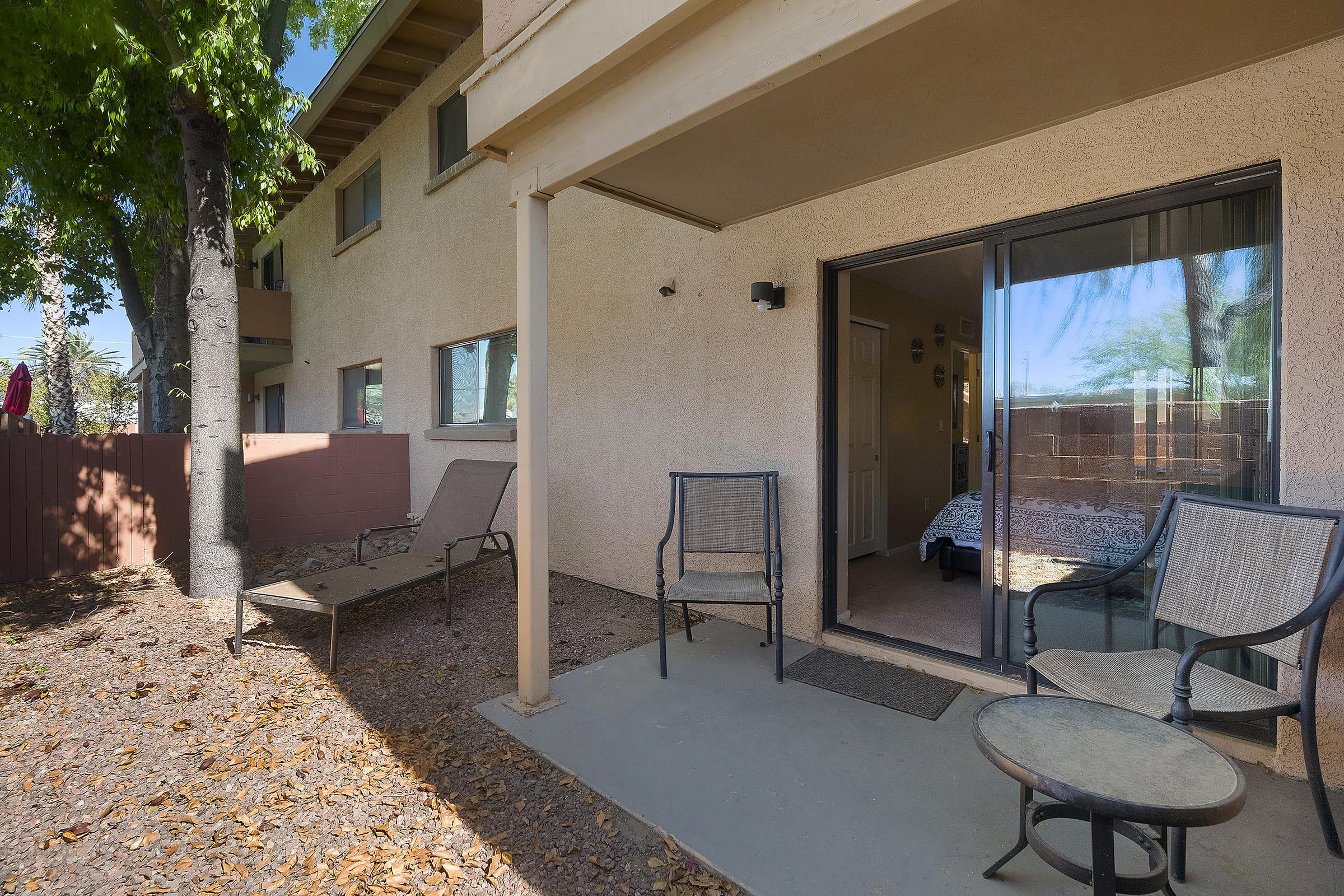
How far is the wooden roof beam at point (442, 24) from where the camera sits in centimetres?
645

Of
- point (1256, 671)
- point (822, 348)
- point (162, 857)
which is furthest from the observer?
point (822, 348)

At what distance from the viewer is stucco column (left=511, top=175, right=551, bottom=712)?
2.81m

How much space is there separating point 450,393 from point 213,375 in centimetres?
248

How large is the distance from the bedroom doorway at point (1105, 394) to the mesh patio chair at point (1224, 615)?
0.27 meters

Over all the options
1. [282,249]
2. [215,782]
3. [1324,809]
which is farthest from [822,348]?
[282,249]

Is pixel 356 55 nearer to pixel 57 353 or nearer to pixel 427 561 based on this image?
pixel 427 561

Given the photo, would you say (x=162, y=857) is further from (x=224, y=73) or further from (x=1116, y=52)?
(x=224, y=73)

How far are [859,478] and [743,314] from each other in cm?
246

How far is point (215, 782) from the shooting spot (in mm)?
2309

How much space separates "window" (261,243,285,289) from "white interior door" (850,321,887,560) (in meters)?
10.4

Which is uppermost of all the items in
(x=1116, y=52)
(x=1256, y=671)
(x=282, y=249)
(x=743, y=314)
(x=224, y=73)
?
(x=282, y=249)

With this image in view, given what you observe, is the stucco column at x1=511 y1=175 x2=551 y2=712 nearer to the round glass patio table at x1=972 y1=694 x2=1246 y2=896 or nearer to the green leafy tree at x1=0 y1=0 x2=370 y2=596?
the round glass patio table at x1=972 y1=694 x2=1246 y2=896

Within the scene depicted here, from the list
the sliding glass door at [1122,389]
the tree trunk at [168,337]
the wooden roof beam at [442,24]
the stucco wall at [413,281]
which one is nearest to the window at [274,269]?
the stucco wall at [413,281]

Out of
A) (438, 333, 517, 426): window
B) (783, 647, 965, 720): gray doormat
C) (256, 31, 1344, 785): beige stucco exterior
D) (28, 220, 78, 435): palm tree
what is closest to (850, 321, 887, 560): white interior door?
(256, 31, 1344, 785): beige stucco exterior
